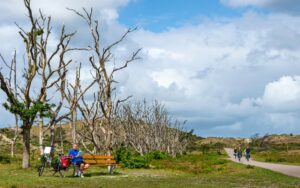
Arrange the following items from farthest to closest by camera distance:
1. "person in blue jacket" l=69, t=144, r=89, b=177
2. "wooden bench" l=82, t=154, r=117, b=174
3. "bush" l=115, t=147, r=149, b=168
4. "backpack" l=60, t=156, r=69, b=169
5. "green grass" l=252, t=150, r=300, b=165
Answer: "green grass" l=252, t=150, r=300, b=165 < "bush" l=115, t=147, r=149, b=168 < "wooden bench" l=82, t=154, r=117, b=174 < "person in blue jacket" l=69, t=144, r=89, b=177 < "backpack" l=60, t=156, r=69, b=169

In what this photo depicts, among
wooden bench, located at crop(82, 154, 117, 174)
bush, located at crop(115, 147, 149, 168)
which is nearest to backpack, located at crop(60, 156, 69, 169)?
wooden bench, located at crop(82, 154, 117, 174)

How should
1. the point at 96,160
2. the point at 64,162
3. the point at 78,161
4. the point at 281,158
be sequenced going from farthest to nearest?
the point at 281,158 → the point at 96,160 → the point at 78,161 → the point at 64,162

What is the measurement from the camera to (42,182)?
71.3ft

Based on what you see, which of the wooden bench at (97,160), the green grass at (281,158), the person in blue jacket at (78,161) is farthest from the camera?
the green grass at (281,158)

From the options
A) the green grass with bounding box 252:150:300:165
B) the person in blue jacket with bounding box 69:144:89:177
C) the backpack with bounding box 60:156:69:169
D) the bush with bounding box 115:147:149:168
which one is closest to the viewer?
the backpack with bounding box 60:156:69:169

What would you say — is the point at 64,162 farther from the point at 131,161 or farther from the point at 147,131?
the point at 147,131

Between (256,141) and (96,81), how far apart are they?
125797 millimetres

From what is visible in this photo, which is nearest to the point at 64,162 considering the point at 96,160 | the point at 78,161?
the point at 78,161

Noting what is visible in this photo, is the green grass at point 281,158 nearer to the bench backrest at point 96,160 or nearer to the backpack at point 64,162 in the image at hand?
the bench backrest at point 96,160

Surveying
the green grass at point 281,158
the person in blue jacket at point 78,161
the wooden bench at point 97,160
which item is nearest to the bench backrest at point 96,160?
the wooden bench at point 97,160

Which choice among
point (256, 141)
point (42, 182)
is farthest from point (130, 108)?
point (256, 141)

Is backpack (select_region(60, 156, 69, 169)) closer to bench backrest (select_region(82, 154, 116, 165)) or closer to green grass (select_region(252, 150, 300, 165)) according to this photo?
bench backrest (select_region(82, 154, 116, 165))

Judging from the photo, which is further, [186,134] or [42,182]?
[186,134]

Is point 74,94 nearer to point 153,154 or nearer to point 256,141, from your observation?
point 153,154
